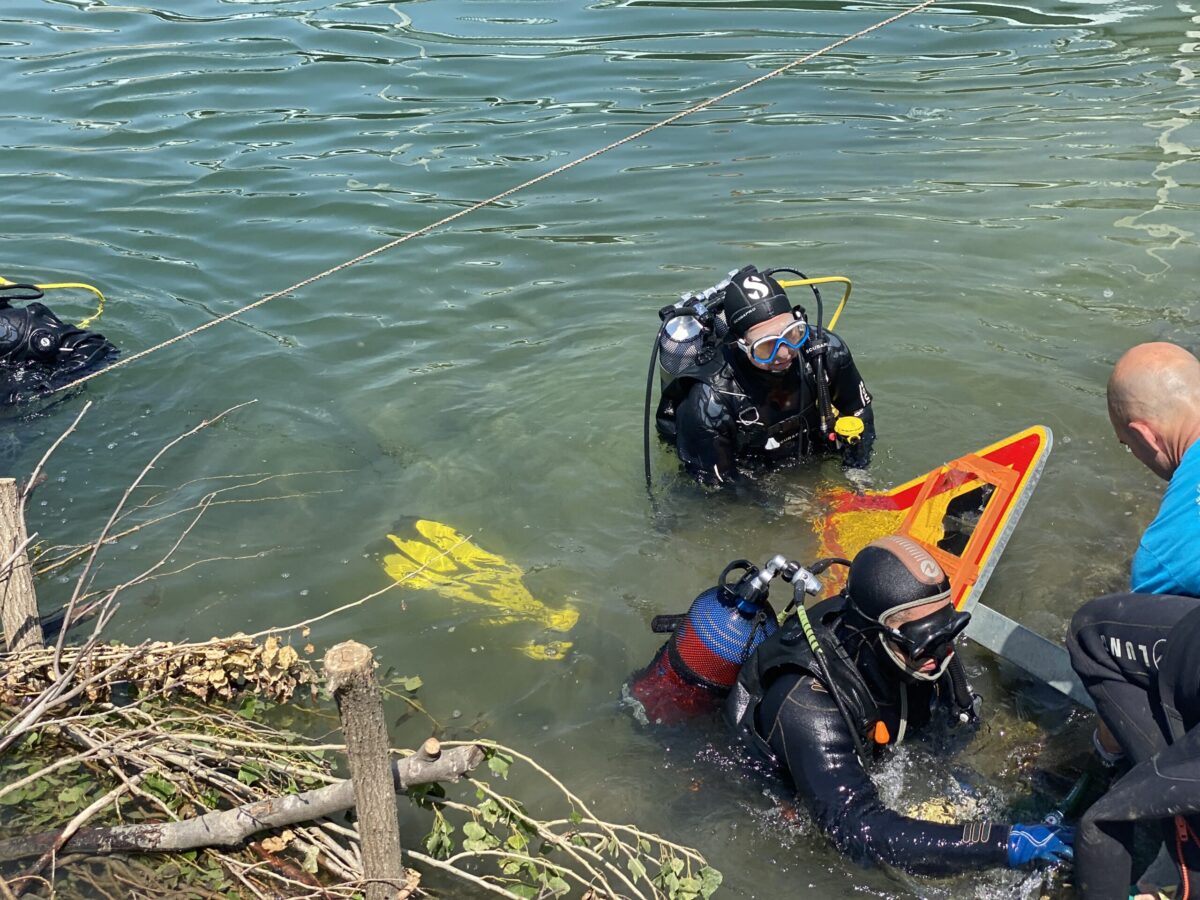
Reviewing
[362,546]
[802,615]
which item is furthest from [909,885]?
[362,546]

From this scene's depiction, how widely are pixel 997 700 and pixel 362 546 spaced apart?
3.16 meters

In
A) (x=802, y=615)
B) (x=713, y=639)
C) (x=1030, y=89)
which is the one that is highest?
(x=1030, y=89)

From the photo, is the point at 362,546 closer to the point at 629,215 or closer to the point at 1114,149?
the point at 629,215

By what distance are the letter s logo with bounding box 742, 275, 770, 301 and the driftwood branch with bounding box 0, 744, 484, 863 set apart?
2797 millimetres

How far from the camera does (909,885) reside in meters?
3.57

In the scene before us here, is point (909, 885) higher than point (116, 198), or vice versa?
point (116, 198)

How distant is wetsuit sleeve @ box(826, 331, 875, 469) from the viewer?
213 inches

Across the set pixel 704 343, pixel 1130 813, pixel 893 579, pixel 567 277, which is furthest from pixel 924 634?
pixel 567 277

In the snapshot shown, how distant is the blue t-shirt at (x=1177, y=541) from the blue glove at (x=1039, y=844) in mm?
782

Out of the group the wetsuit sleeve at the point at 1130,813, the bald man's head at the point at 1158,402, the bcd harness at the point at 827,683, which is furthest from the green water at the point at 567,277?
the bald man's head at the point at 1158,402

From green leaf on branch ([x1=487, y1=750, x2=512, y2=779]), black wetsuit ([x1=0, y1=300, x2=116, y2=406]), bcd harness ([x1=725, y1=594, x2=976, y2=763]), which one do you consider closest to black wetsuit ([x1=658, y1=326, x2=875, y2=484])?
bcd harness ([x1=725, y1=594, x2=976, y2=763])

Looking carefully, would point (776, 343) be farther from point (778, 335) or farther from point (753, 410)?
point (753, 410)

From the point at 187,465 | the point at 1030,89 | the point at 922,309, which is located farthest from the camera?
the point at 1030,89

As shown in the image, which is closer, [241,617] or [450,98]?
[241,617]
